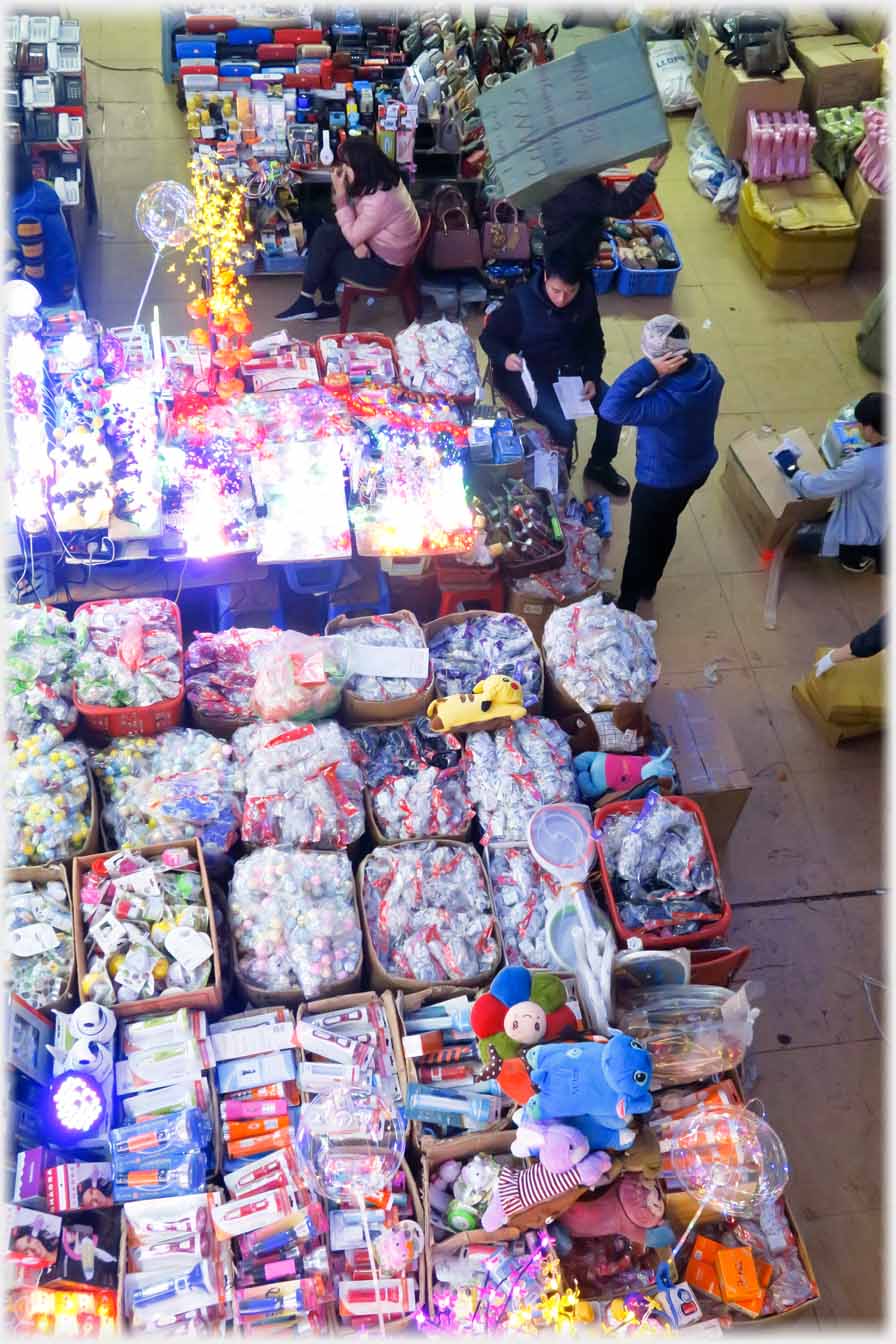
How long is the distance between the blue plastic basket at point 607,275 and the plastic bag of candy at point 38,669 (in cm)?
481

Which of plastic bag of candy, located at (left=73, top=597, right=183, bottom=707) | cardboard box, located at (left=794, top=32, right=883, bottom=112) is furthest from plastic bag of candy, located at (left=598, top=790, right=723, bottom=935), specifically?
cardboard box, located at (left=794, top=32, right=883, bottom=112)

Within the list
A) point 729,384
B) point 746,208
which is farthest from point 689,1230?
point 746,208

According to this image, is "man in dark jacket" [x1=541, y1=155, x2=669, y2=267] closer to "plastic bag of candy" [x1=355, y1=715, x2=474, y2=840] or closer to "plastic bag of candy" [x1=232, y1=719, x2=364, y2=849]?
"plastic bag of candy" [x1=355, y1=715, x2=474, y2=840]

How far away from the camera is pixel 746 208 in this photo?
848 cm

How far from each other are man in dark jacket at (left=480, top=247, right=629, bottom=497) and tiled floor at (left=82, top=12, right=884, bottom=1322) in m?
0.89

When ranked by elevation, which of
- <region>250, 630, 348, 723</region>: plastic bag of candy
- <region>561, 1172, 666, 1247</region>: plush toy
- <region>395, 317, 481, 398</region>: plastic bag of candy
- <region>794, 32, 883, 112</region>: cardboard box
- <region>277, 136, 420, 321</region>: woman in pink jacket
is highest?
<region>794, 32, 883, 112</region>: cardboard box

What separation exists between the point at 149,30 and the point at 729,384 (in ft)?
19.5

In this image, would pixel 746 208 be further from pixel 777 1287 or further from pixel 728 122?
pixel 777 1287

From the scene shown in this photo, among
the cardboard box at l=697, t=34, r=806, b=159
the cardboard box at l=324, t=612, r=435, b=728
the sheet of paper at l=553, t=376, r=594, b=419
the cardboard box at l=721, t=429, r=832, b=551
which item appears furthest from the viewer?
the cardboard box at l=697, t=34, r=806, b=159

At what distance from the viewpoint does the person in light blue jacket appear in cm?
583

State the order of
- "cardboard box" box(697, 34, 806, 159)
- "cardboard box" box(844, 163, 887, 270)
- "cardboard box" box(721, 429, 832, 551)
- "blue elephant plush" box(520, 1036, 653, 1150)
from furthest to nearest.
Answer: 1. "cardboard box" box(697, 34, 806, 159)
2. "cardboard box" box(844, 163, 887, 270)
3. "cardboard box" box(721, 429, 832, 551)
4. "blue elephant plush" box(520, 1036, 653, 1150)

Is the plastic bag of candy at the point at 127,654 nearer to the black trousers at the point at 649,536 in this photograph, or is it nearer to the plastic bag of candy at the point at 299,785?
the plastic bag of candy at the point at 299,785

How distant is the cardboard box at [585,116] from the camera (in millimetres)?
6395

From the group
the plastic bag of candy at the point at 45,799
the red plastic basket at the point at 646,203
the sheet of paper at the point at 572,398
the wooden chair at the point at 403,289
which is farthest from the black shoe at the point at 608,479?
the plastic bag of candy at the point at 45,799
